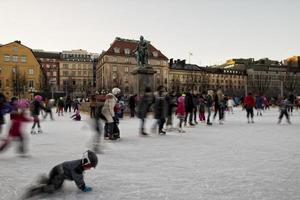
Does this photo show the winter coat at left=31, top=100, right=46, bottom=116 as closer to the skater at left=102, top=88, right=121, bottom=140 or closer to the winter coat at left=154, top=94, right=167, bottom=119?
the skater at left=102, top=88, right=121, bottom=140

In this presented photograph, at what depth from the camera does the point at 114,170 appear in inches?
235

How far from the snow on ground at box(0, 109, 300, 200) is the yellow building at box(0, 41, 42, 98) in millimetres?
59103

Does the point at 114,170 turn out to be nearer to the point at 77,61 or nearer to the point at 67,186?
the point at 67,186

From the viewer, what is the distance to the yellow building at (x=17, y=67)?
65438 millimetres

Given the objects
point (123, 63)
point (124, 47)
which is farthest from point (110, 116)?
point (124, 47)

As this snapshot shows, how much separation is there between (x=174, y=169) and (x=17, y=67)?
6513 centimetres

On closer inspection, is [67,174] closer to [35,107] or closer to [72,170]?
[72,170]

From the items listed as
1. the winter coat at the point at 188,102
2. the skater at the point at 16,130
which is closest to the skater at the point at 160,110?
the winter coat at the point at 188,102

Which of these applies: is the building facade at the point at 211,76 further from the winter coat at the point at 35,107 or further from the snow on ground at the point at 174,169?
the snow on ground at the point at 174,169

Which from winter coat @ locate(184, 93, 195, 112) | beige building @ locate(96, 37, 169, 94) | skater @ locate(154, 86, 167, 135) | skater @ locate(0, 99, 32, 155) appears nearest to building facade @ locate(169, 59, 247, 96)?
beige building @ locate(96, 37, 169, 94)

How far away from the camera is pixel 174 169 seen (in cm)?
599

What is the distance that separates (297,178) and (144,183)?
92.3 inches

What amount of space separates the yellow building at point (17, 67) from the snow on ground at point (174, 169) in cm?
5910

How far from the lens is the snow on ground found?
14.6 ft
